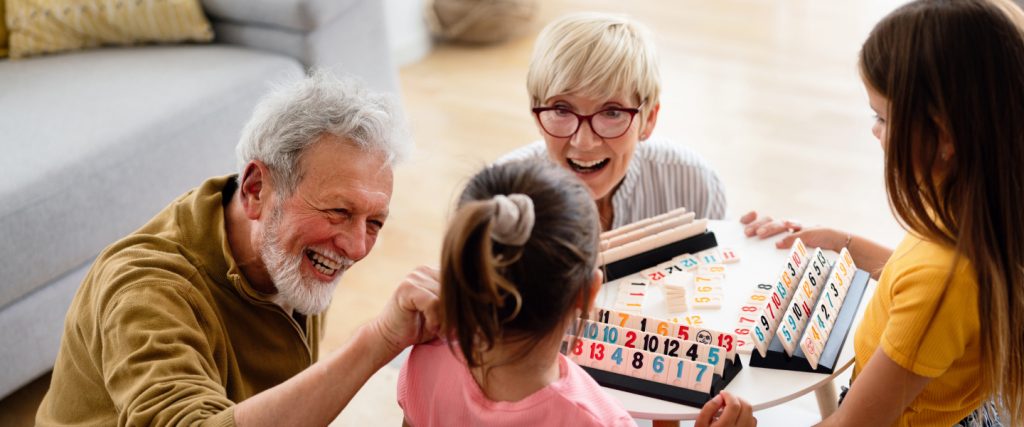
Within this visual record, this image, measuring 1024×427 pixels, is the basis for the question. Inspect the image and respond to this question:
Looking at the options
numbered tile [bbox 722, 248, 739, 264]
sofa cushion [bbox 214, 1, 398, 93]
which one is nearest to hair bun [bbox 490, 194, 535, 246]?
numbered tile [bbox 722, 248, 739, 264]

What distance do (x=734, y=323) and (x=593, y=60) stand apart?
0.56 metres

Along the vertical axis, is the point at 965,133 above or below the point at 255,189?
above

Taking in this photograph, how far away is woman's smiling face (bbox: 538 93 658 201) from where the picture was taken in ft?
6.11

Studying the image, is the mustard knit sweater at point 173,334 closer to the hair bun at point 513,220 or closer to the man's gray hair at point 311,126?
the man's gray hair at point 311,126

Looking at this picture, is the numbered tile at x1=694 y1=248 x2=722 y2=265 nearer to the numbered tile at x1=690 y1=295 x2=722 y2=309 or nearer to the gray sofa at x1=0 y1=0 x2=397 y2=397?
the numbered tile at x1=690 y1=295 x2=722 y2=309

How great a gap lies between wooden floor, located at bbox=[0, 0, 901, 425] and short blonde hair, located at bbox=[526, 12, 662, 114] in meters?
1.01

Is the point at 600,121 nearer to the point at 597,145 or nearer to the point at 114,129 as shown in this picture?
the point at 597,145

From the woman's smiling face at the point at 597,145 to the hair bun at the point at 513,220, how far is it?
0.74 meters

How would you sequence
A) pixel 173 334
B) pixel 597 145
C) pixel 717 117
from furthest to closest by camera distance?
1. pixel 717 117
2. pixel 597 145
3. pixel 173 334

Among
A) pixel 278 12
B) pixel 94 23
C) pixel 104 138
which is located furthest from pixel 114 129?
pixel 278 12

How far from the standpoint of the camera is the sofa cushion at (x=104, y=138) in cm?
229

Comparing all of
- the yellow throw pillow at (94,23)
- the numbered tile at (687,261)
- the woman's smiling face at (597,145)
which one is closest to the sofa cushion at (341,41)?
the yellow throw pillow at (94,23)

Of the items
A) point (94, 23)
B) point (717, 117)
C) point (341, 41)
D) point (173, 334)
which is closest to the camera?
point (173, 334)

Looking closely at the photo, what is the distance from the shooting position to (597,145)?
191 centimetres
